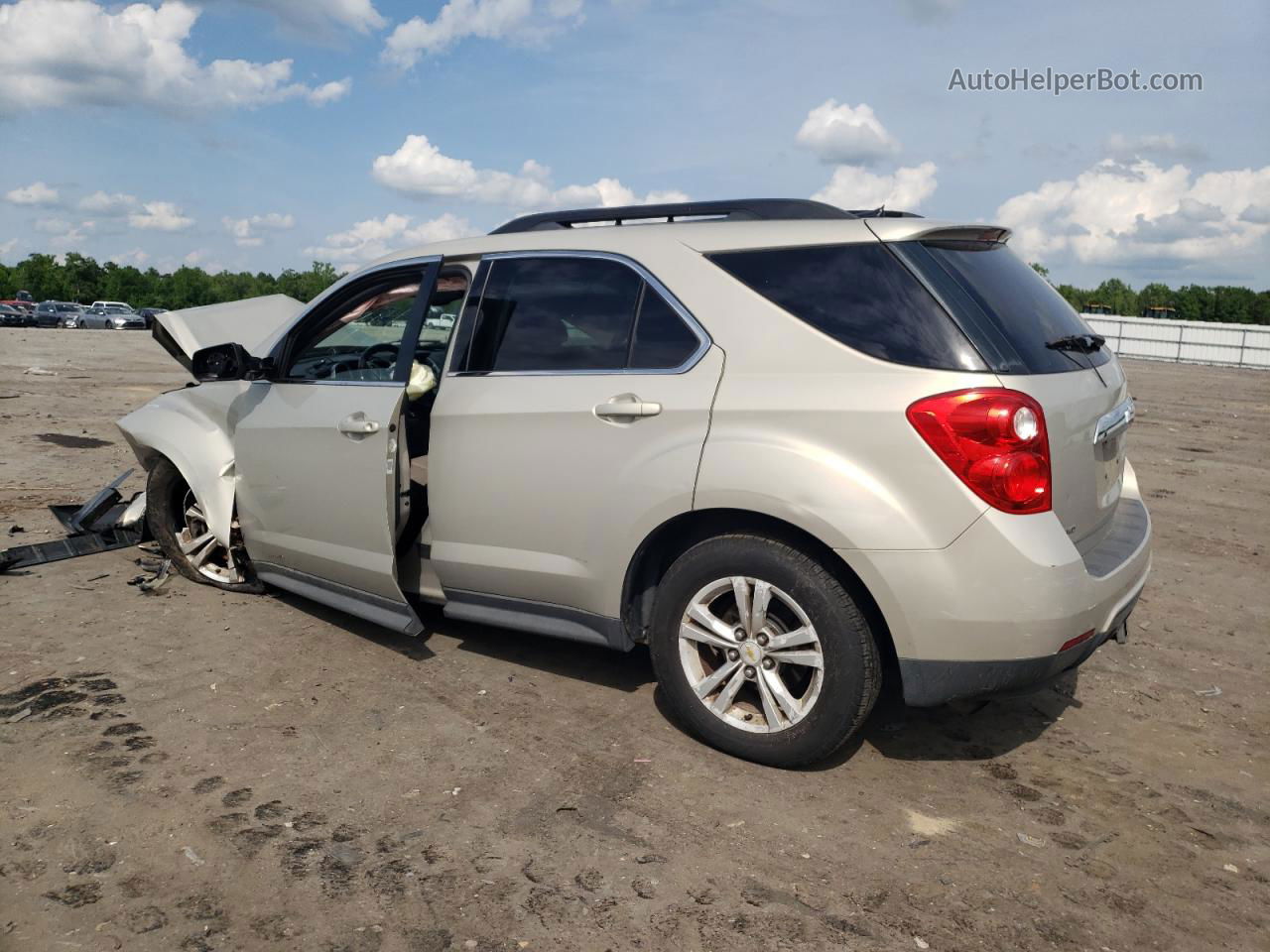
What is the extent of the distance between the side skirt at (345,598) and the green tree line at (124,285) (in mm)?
90358

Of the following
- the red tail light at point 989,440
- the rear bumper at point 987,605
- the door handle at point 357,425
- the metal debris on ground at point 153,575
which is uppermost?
the red tail light at point 989,440

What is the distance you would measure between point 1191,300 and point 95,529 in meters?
118

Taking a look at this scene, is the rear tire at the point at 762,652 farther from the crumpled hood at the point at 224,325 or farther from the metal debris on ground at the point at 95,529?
the metal debris on ground at the point at 95,529

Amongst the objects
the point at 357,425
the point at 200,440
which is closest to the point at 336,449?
the point at 357,425

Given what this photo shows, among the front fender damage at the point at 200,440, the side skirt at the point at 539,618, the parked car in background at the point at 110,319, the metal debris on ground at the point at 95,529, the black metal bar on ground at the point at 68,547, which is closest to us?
the side skirt at the point at 539,618

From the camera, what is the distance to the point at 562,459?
13.4 feet

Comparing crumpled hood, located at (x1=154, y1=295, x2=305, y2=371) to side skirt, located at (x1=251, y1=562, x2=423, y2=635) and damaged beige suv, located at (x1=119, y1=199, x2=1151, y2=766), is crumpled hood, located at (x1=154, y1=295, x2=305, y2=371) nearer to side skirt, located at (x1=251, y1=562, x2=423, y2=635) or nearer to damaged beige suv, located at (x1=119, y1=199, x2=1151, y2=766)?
damaged beige suv, located at (x1=119, y1=199, x2=1151, y2=766)

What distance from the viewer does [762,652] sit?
3.66m

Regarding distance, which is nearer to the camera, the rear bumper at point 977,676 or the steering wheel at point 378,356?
the rear bumper at point 977,676

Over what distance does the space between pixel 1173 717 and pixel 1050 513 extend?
161 cm

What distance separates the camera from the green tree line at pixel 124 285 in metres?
96.6

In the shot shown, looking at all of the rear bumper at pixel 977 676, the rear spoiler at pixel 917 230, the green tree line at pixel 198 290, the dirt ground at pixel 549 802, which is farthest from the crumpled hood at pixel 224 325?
the green tree line at pixel 198 290

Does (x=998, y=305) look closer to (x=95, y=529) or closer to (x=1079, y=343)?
(x=1079, y=343)

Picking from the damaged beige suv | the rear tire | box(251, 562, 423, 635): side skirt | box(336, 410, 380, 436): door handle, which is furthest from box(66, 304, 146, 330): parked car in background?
the rear tire
